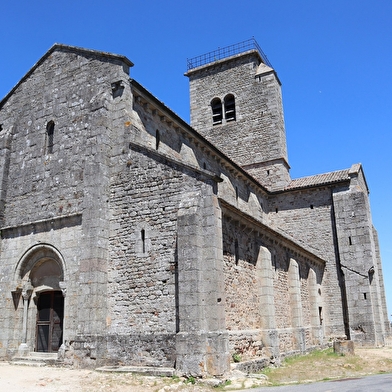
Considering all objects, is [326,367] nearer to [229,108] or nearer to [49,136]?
[49,136]

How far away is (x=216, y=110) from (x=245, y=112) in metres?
2.25

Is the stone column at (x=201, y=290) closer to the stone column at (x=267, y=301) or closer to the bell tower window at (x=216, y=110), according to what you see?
the stone column at (x=267, y=301)

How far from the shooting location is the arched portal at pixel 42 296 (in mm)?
13555

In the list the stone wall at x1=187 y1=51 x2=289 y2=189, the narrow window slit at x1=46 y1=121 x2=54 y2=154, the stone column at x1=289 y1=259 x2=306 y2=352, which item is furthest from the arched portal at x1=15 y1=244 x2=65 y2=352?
the stone wall at x1=187 y1=51 x2=289 y2=189

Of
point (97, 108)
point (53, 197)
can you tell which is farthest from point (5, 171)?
point (97, 108)

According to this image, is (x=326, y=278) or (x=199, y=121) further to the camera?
(x=199, y=121)

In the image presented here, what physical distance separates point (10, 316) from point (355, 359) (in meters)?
11.5

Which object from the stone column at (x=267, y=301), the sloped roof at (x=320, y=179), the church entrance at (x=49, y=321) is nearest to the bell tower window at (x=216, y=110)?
the sloped roof at (x=320, y=179)

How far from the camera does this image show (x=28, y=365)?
1282cm

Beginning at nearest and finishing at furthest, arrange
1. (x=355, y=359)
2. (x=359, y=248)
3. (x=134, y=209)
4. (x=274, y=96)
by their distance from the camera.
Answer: (x=134, y=209) → (x=355, y=359) → (x=359, y=248) → (x=274, y=96)

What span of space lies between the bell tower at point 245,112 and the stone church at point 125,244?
709 cm

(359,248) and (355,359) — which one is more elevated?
(359,248)

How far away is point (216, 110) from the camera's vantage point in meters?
29.4

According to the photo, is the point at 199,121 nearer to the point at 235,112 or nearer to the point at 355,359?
the point at 235,112
